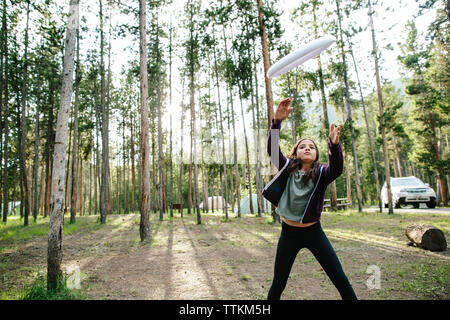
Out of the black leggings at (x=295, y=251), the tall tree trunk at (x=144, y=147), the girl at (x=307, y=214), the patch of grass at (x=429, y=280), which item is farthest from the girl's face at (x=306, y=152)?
the tall tree trunk at (x=144, y=147)

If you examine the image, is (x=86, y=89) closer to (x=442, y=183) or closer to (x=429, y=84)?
(x=429, y=84)

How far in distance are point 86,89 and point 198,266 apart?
19.4m

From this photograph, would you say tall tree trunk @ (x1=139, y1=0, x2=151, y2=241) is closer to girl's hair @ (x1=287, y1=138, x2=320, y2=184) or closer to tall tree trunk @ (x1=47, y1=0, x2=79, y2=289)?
tall tree trunk @ (x1=47, y1=0, x2=79, y2=289)

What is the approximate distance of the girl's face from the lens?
290cm

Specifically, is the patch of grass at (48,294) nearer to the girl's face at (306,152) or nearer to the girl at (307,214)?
the girl at (307,214)

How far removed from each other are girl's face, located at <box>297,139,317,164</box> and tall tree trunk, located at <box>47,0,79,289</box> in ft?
14.2

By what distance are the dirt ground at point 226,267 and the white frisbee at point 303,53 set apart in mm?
3711

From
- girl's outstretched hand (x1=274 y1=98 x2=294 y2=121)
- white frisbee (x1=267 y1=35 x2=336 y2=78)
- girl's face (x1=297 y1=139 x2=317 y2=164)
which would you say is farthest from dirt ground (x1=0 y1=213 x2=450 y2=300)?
white frisbee (x1=267 y1=35 x2=336 y2=78)

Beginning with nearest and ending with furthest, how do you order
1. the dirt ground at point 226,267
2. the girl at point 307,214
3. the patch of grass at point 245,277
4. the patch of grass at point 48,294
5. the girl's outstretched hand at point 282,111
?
1. the girl at point 307,214
2. the girl's outstretched hand at point 282,111
3. the patch of grass at point 48,294
4. the dirt ground at point 226,267
5. the patch of grass at point 245,277

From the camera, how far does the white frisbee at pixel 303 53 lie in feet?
9.66

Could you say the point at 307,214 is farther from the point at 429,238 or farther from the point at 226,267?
the point at 429,238

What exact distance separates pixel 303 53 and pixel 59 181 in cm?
469

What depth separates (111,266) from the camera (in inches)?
262
